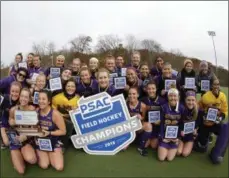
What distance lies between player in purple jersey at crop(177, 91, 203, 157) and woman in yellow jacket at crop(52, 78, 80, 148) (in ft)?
5.65

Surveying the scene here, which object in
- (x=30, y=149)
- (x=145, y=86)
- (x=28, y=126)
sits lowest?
(x=30, y=149)

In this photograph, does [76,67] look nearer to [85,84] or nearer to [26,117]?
[85,84]

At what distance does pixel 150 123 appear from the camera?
5.21 metres

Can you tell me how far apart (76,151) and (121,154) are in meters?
0.72

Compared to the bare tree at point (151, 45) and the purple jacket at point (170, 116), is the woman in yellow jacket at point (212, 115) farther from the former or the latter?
the bare tree at point (151, 45)

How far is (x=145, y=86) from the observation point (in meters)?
5.66

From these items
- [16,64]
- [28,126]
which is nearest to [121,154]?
[28,126]

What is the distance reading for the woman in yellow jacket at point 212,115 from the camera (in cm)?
526

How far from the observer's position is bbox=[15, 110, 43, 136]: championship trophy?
4.79m

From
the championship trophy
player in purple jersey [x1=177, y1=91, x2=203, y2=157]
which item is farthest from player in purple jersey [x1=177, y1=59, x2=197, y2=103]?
the championship trophy

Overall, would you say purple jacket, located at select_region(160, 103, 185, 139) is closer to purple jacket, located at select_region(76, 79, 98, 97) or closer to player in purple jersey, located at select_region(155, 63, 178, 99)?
player in purple jersey, located at select_region(155, 63, 178, 99)

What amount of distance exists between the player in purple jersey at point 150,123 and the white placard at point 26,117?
169cm

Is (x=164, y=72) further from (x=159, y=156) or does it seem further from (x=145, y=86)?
(x=159, y=156)

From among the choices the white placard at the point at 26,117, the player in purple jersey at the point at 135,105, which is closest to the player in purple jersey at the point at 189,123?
the player in purple jersey at the point at 135,105
